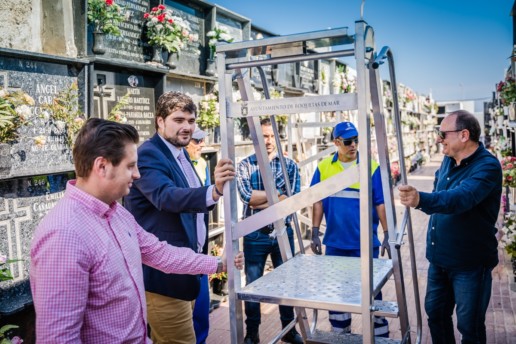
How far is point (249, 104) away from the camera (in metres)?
2.06

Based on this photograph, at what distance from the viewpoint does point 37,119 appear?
3.70 m

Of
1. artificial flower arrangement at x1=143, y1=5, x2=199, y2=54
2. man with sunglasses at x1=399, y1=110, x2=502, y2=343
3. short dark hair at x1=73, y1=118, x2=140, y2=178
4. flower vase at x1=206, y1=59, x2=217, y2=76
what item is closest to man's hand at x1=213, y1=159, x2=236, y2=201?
short dark hair at x1=73, y1=118, x2=140, y2=178

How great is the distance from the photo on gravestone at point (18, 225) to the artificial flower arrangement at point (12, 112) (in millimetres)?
401

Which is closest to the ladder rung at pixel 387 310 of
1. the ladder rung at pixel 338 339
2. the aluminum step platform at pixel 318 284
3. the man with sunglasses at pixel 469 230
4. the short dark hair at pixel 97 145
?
the aluminum step platform at pixel 318 284

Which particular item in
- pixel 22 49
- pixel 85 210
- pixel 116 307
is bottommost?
pixel 116 307

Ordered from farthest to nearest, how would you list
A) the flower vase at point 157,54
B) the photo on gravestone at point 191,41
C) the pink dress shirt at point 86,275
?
1. the photo on gravestone at point 191,41
2. the flower vase at point 157,54
3. the pink dress shirt at point 86,275

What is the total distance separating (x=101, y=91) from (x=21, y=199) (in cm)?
135

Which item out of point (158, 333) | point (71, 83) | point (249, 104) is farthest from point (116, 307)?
point (71, 83)

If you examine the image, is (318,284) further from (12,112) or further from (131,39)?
(131,39)

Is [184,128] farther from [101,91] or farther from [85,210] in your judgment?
[101,91]

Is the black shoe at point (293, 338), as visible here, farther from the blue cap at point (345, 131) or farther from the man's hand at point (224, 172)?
the man's hand at point (224, 172)

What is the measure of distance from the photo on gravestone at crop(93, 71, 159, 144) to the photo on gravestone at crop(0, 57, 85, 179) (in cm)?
43

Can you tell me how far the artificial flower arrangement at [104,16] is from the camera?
4398 mm

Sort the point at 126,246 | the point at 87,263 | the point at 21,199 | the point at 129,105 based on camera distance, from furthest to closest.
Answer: the point at 129,105 → the point at 21,199 → the point at 126,246 → the point at 87,263
